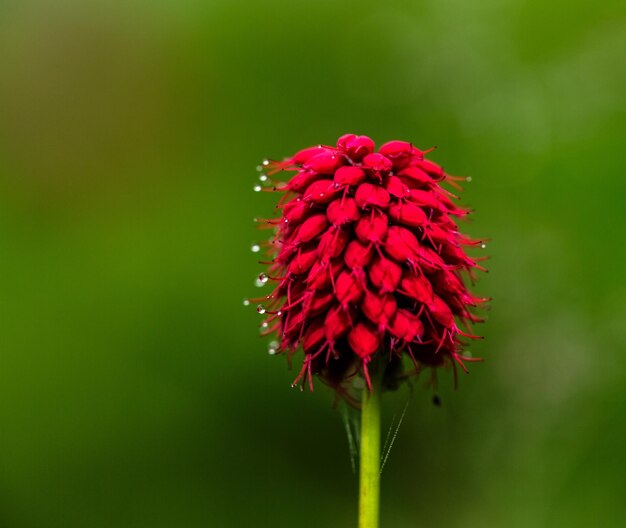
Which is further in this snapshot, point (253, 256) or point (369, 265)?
point (253, 256)

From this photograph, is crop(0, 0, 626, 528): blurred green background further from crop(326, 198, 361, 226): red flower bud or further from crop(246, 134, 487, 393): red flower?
crop(326, 198, 361, 226): red flower bud

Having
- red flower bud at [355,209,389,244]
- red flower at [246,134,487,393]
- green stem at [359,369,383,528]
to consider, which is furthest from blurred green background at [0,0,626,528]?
red flower bud at [355,209,389,244]

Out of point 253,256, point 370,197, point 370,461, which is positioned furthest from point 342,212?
point 253,256

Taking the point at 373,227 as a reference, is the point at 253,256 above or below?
above

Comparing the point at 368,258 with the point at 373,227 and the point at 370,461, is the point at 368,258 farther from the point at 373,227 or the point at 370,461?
the point at 370,461

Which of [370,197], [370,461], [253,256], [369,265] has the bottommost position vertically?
[370,461]

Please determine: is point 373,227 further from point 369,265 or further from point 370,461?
point 370,461
